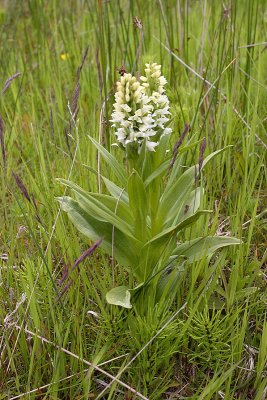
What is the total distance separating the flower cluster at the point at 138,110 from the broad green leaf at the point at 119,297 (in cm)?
38

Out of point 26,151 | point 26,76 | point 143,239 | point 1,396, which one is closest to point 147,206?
point 143,239

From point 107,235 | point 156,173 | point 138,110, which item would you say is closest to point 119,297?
point 107,235

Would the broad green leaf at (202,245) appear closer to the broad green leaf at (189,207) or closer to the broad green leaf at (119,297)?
the broad green leaf at (189,207)

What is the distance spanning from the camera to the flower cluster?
4.65 feet

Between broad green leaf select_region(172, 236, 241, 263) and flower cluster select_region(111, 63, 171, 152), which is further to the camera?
broad green leaf select_region(172, 236, 241, 263)

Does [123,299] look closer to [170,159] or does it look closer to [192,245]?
[192,245]

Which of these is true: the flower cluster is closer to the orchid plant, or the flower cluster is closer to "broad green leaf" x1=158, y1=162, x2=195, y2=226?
the orchid plant

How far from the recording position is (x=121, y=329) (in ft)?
4.98

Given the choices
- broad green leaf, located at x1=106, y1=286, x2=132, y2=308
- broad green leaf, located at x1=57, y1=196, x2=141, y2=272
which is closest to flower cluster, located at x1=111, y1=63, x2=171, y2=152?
broad green leaf, located at x1=57, y1=196, x2=141, y2=272

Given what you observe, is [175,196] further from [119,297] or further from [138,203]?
[119,297]

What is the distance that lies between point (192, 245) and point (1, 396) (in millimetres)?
648

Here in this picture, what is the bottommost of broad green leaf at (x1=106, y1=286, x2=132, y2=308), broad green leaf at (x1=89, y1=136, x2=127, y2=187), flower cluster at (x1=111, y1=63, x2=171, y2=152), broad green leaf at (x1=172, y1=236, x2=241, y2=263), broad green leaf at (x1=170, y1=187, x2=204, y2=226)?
broad green leaf at (x1=106, y1=286, x2=132, y2=308)

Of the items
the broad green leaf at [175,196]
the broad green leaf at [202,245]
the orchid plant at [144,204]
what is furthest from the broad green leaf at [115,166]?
the broad green leaf at [202,245]

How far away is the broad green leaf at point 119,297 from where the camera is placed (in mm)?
1392
